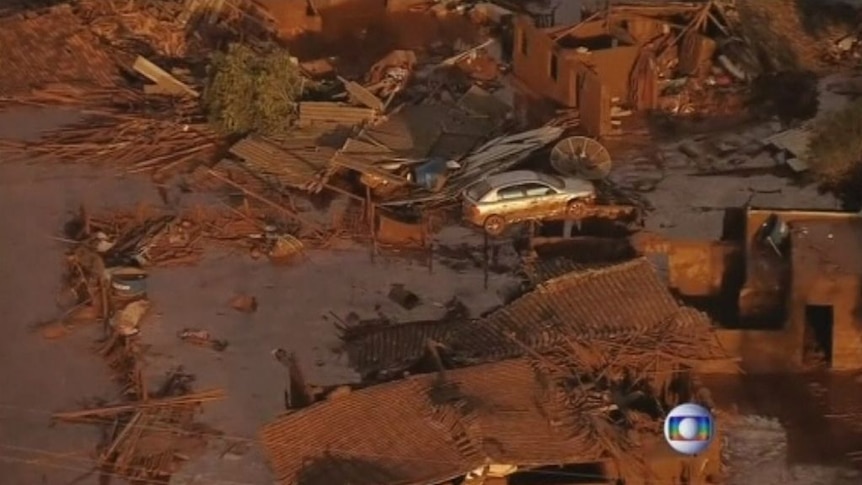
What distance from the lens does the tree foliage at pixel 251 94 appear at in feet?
96.3

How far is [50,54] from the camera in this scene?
106 ft

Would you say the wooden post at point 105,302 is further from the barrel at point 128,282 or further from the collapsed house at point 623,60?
the collapsed house at point 623,60

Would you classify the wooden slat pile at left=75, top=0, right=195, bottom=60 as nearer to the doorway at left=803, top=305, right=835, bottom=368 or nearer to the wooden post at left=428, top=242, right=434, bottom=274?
the wooden post at left=428, top=242, right=434, bottom=274

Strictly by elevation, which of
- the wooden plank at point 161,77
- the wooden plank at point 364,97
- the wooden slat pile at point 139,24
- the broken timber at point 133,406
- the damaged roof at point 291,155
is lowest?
the broken timber at point 133,406

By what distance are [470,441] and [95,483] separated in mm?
5230

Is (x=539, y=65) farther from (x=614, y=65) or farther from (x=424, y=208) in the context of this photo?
(x=424, y=208)

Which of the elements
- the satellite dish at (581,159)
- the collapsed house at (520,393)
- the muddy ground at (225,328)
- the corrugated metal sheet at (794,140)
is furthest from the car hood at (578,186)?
the corrugated metal sheet at (794,140)

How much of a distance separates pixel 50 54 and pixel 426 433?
1604 centimetres

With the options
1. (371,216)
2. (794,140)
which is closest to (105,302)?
(371,216)

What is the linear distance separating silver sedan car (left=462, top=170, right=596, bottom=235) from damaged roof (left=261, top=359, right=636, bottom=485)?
6851mm

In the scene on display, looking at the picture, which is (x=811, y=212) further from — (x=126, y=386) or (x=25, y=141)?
(x=25, y=141)

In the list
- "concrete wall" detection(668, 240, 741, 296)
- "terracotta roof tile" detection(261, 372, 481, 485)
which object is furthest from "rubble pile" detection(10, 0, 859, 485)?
"concrete wall" detection(668, 240, 741, 296)

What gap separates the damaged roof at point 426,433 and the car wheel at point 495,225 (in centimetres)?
662

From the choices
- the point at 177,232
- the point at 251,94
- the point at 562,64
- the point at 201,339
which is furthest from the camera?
the point at 562,64
